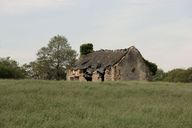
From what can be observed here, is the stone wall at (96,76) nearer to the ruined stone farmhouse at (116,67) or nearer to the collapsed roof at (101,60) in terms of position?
the ruined stone farmhouse at (116,67)

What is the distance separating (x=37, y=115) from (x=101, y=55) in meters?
48.1

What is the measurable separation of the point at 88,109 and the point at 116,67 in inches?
1676

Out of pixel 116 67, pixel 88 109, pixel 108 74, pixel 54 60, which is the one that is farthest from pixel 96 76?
pixel 88 109

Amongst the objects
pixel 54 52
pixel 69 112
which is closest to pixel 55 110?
pixel 69 112

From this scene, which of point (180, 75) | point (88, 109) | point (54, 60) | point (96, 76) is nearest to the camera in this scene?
point (88, 109)

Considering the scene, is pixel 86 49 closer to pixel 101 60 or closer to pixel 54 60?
pixel 101 60

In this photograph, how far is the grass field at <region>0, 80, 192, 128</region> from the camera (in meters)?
14.3

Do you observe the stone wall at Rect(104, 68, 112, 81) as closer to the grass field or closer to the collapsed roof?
the collapsed roof

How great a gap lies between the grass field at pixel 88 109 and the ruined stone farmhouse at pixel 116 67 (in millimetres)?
35275

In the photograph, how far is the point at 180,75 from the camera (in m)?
68.1

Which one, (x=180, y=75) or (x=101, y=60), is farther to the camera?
(x=180, y=75)

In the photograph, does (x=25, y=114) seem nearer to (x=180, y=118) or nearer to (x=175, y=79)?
(x=180, y=118)

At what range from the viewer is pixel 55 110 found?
651 inches

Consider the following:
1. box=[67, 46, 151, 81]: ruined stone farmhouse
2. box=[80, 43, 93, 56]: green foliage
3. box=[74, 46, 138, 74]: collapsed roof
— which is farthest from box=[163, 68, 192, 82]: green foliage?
box=[80, 43, 93, 56]: green foliage
